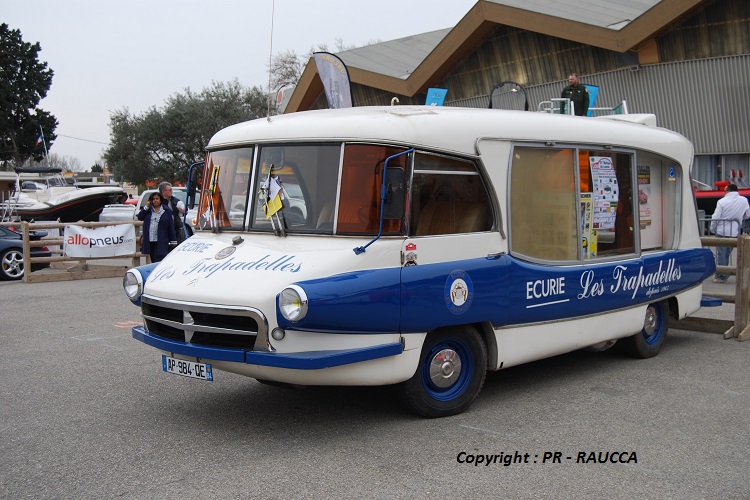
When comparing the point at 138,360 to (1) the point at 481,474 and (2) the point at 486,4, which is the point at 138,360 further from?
(2) the point at 486,4

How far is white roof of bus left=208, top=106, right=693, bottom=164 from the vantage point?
612 centimetres

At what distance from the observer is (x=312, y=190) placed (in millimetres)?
6203

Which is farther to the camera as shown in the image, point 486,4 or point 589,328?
point 486,4

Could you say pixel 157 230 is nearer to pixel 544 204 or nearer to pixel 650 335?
pixel 544 204

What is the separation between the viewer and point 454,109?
674cm

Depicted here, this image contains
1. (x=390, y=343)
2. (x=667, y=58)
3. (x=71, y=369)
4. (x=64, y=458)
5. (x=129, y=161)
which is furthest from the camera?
(x=129, y=161)

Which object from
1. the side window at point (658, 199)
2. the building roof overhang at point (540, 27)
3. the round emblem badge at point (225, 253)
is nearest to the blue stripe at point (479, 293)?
the side window at point (658, 199)

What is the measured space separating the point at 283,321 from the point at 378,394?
6.08 ft

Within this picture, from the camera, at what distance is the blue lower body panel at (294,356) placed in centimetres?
542

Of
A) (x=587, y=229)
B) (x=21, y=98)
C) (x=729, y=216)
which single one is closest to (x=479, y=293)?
(x=587, y=229)

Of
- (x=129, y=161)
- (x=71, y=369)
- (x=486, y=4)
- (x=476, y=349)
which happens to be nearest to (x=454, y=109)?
(x=476, y=349)

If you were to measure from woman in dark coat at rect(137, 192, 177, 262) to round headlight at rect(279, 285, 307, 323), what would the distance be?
22.9ft

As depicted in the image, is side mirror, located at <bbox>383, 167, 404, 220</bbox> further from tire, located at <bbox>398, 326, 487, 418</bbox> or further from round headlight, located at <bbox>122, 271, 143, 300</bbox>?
round headlight, located at <bbox>122, 271, 143, 300</bbox>

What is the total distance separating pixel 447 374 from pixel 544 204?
1903 millimetres
